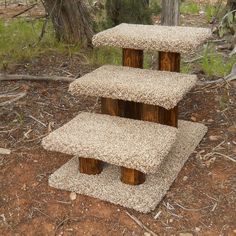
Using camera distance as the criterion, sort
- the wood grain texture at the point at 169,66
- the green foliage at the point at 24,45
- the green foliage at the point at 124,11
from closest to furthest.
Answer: the wood grain texture at the point at 169,66 < the green foliage at the point at 24,45 < the green foliage at the point at 124,11

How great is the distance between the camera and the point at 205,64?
461cm

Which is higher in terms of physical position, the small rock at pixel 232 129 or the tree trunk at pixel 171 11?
the tree trunk at pixel 171 11

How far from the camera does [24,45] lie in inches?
205

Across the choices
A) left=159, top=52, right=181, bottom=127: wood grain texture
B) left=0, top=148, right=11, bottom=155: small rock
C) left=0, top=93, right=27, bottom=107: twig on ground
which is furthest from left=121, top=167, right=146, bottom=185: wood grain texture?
left=0, top=93, right=27, bottom=107: twig on ground

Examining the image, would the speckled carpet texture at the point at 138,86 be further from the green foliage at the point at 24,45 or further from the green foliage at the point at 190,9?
the green foliage at the point at 190,9

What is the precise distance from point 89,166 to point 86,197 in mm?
207

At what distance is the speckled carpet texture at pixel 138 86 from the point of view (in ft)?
9.20

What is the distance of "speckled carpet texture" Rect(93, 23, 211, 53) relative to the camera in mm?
3088

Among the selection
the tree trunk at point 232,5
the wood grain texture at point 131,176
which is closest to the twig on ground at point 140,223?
the wood grain texture at point 131,176

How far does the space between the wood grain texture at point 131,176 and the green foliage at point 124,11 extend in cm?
453

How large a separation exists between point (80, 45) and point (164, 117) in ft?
7.57

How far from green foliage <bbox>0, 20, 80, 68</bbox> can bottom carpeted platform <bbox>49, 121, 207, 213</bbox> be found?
204cm

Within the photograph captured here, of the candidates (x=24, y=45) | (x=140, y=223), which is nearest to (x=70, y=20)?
(x=24, y=45)

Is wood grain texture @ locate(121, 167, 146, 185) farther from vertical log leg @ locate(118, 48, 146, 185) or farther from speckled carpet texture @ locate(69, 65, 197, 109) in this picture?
speckled carpet texture @ locate(69, 65, 197, 109)
